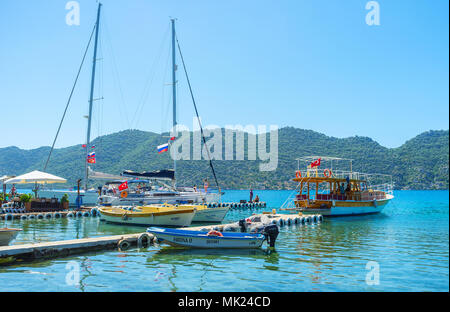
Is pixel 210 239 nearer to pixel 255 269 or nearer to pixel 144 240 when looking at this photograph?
pixel 144 240

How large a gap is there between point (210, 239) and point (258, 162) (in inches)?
4528

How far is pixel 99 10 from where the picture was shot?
4178 centimetres

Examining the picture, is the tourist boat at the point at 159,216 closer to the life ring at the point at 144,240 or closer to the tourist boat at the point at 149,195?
the life ring at the point at 144,240

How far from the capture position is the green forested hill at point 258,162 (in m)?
96.2

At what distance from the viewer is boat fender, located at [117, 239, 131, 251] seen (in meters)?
16.0

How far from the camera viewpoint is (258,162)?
130 meters

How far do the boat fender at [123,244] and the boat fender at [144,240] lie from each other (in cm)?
52

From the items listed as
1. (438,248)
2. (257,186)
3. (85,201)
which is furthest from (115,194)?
(257,186)

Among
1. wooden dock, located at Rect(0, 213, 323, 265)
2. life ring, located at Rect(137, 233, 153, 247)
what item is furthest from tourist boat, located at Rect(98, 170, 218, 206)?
wooden dock, located at Rect(0, 213, 323, 265)

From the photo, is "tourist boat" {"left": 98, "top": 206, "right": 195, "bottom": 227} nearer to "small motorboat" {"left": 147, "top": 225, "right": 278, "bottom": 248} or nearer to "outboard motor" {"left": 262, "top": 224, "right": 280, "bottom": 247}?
"small motorboat" {"left": 147, "top": 225, "right": 278, "bottom": 248}

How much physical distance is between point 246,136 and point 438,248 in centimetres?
11201

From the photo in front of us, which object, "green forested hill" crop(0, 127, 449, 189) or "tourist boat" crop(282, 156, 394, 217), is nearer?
"tourist boat" crop(282, 156, 394, 217)

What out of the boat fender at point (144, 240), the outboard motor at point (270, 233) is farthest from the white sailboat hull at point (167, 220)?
the outboard motor at point (270, 233)

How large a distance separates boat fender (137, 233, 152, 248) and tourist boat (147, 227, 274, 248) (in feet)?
4.21
